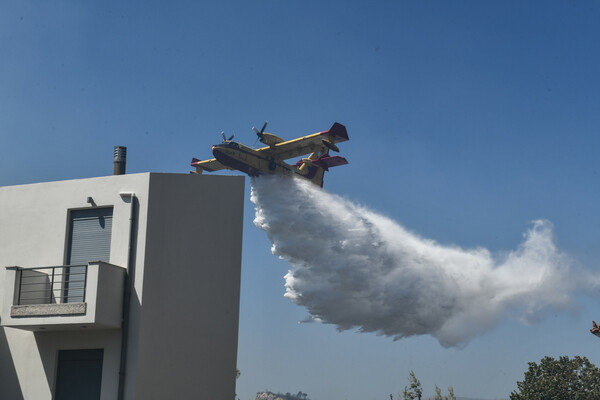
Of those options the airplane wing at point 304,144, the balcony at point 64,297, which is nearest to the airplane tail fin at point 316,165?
the airplane wing at point 304,144

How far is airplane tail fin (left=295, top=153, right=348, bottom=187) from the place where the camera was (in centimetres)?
5044

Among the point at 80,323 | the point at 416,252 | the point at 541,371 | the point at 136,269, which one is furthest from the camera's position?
the point at 541,371

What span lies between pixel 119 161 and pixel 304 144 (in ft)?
94.5

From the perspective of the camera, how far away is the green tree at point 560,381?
55109 millimetres

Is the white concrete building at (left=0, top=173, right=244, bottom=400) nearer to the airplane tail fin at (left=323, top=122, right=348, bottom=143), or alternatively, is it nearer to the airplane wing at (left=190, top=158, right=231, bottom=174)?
the airplane tail fin at (left=323, top=122, right=348, bottom=143)

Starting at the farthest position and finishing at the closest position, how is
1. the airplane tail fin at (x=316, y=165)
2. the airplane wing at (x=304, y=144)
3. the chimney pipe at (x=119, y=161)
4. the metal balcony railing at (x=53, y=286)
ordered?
the airplane tail fin at (x=316, y=165)
the airplane wing at (x=304, y=144)
the chimney pipe at (x=119, y=161)
the metal balcony railing at (x=53, y=286)

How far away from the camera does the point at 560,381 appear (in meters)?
55.9

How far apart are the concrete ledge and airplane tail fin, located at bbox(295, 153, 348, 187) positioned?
113ft

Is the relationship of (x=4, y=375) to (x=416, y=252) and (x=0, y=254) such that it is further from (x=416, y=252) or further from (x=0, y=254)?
(x=416, y=252)

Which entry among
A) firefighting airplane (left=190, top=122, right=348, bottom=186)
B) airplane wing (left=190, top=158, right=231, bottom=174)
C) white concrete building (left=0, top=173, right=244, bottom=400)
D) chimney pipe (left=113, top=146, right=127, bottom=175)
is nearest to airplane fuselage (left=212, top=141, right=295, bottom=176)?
firefighting airplane (left=190, top=122, right=348, bottom=186)

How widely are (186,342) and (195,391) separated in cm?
125

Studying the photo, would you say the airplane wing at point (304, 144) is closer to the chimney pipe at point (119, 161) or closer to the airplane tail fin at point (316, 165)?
the airplane tail fin at point (316, 165)

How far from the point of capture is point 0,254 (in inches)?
716

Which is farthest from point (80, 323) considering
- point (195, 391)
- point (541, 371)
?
point (541, 371)
